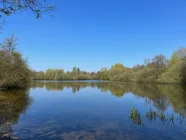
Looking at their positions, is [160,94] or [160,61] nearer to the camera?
[160,94]

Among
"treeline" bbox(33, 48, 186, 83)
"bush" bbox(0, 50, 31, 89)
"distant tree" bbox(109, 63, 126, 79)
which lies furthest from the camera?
"distant tree" bbox(109, 63, 126, 79)

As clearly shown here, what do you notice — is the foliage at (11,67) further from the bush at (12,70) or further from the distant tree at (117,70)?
the distant tree at (117,70)

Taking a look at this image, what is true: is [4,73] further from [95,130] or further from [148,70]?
[148,70]

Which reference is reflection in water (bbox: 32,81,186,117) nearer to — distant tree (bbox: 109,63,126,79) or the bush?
the bush

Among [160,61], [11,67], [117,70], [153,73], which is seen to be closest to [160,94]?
[11,67]

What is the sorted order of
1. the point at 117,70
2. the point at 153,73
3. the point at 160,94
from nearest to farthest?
the point at 160,94
the point at 153,73
the point at 117,70

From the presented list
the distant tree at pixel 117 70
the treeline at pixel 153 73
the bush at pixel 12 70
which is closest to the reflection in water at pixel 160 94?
the bush at pixel 12 70

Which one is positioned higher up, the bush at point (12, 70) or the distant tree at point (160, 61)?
the distant tree at point (160, 61)

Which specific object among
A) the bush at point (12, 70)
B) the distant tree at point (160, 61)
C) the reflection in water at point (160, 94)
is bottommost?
the reflection in water at point (160, 94)

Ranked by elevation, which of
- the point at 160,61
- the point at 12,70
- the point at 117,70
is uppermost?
the point at 160,61

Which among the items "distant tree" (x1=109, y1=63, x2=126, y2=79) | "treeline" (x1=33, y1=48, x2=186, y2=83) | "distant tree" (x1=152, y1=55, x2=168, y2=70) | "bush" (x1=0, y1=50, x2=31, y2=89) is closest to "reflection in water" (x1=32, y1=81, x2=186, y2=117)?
"bush" (x1=0, y1=50, x2=31, y2=89)

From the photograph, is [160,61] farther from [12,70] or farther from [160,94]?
[12,70]

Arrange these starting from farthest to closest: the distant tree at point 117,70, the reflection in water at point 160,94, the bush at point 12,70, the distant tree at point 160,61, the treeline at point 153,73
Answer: the distant tree at point 117,70 < the distant tree at point 160,61 < the treeline at point 153,73 < the bush at point 12,70 < the reflection in water at point 160,94

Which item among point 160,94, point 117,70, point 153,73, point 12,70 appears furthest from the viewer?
point 117,70
